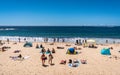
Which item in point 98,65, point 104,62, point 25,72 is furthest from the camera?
point 104,62

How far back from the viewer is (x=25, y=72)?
17719mm

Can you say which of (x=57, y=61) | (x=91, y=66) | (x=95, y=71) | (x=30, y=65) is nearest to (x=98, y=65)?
(x=91, y=66)

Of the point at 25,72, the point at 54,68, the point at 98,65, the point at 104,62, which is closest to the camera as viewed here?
the point at 25,72

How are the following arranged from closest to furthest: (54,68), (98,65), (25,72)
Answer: (25,72) → (54,68) → (98,65)

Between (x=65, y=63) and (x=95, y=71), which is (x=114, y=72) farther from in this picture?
(x=65, y=63)

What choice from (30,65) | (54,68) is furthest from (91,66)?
(30,65)

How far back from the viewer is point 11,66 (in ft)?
65.5

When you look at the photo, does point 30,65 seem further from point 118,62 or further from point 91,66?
point 118,62

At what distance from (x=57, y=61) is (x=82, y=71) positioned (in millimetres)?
4870

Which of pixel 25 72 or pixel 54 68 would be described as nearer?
pixel 25 72

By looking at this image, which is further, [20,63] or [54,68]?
[20,63]

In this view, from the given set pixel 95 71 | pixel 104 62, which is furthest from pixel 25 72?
pixel 104 62

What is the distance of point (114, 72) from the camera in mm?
18047

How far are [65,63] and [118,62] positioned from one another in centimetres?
608
